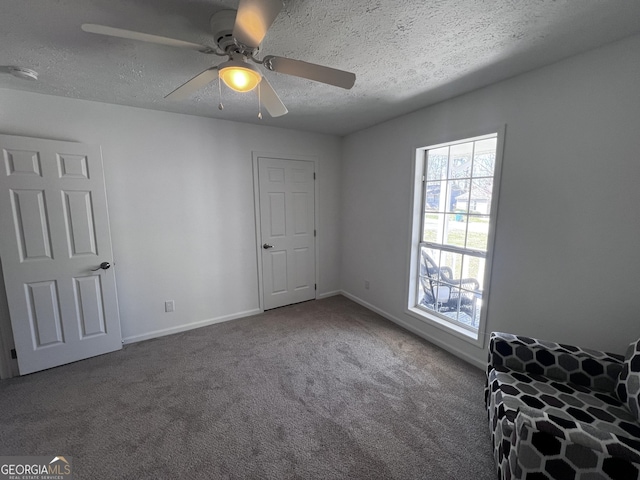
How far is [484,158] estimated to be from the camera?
2354 mm

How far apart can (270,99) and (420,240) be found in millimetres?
2187

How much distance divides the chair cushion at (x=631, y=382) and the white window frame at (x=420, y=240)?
0.92 m

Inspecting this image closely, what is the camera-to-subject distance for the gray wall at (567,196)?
153cm

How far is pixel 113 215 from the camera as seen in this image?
260cm

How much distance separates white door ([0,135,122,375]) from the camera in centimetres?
215

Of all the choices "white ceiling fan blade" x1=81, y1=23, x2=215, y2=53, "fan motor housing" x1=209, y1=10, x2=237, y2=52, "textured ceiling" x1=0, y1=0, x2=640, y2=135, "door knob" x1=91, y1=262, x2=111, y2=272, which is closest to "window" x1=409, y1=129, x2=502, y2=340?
"textured ceiling" x1=0, y1=0, x2=640, y2=135

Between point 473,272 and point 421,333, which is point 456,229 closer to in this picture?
point 473,272

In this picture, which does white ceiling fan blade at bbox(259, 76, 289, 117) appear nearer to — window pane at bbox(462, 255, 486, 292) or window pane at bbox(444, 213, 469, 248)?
window pane at bbox(444, 213, 469, 248)

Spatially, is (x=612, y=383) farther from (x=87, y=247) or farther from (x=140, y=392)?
(x=87, y=247)

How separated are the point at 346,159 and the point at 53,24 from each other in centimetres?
306

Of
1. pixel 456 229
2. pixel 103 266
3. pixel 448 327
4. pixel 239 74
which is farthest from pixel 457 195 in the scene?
pixel 103 266

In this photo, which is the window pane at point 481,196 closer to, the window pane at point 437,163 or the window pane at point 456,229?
the window pane at point 456,229

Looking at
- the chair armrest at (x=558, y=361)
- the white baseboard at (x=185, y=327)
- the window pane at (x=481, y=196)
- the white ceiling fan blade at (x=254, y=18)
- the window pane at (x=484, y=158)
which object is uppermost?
the white ceiling fan blade at (x=254, y=18)

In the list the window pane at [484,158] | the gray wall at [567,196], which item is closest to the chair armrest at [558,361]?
the gray wall at [567,196]
